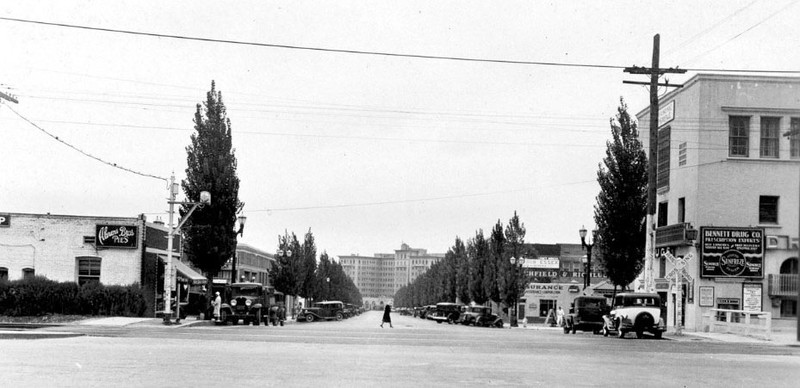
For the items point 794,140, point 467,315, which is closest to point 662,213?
point 794,140

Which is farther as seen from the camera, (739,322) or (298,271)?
(298,271)

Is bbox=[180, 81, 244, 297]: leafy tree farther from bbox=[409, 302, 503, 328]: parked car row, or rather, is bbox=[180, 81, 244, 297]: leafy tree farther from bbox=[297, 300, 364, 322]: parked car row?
bbox=[409, 302, 503, 328]: parked car row

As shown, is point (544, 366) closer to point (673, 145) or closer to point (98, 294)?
point (673, 145)

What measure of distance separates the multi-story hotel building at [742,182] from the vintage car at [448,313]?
144ft

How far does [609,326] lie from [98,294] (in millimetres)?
23143

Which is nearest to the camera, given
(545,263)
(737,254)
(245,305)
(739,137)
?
(739,137)

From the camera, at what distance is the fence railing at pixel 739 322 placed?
2930cm

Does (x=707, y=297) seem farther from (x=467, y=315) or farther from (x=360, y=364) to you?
(x=467, y=315)

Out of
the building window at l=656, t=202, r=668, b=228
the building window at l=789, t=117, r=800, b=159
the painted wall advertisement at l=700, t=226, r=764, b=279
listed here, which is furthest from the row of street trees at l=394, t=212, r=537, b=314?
the building window at l=789, t=117, r=800, b=159

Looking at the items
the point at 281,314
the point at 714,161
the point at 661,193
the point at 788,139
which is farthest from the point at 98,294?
Answer: the point at 788,139

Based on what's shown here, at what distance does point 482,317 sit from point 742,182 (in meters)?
48.5

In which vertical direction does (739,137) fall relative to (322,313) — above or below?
above

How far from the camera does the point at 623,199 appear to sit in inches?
1741

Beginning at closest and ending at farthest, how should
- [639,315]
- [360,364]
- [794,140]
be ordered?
1. [794,140]
2. [360,364]
3. [639,315]
